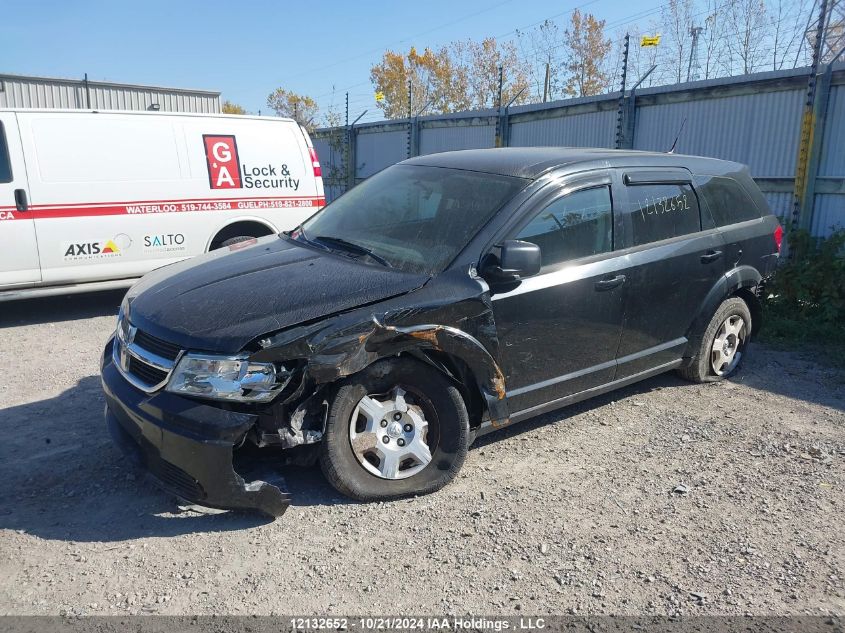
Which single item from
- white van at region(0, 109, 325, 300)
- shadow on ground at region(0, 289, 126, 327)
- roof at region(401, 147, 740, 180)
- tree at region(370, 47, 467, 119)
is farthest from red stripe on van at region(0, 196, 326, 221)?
tree at region(370, 47, 467, 119)

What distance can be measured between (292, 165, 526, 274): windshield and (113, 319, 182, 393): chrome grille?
49.1 inches

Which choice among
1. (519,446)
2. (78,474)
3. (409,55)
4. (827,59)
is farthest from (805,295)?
(409,55)

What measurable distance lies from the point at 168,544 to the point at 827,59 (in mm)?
8760

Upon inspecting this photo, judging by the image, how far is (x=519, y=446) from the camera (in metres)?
4.42

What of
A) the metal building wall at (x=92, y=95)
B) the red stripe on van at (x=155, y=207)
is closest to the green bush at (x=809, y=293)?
the red stripe on van at (x=155, y=207)

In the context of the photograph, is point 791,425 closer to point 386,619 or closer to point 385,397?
point 385,397

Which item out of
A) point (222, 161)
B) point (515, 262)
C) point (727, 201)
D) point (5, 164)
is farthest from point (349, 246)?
point (5, 164)

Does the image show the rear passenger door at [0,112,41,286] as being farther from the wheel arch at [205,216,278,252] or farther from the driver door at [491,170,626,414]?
the driver door at [491,170,626,414]

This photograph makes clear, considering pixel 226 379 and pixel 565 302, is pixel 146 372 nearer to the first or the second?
pixel 226 379

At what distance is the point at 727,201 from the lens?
5426 millimetres

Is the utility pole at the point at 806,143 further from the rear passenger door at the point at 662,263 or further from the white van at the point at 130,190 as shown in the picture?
the white van at the point at 130,190

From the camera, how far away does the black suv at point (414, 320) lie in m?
3.25

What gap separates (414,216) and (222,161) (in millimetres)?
4481

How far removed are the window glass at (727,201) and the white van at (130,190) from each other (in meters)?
4.88
